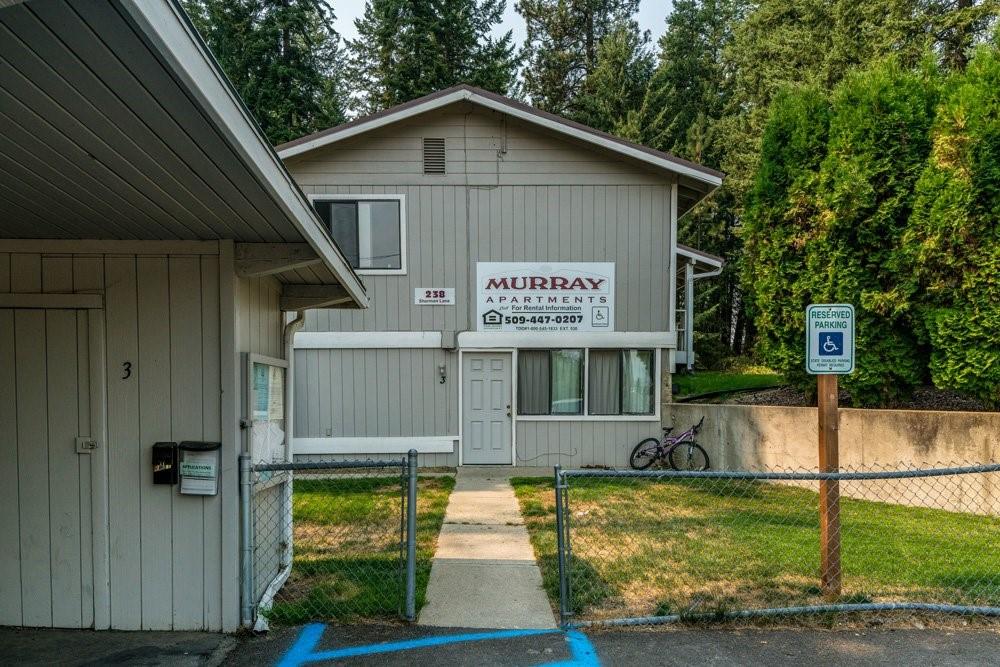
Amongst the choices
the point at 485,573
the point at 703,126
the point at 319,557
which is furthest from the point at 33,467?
the point at 703,126

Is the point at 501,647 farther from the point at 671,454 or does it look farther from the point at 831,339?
the point at 671,454

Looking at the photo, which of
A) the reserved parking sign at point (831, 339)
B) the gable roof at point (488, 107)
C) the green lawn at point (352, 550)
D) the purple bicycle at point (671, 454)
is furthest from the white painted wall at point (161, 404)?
the purple bicycle at point (671, 454)

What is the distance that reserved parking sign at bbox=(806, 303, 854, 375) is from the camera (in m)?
4.47

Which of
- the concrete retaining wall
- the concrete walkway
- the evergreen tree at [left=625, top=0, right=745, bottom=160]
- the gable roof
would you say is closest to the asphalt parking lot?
the concrete walkway

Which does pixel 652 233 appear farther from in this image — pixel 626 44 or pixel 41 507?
pixel 626 44

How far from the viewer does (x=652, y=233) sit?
10406 millimetres

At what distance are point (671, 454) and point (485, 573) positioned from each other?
5822 mm

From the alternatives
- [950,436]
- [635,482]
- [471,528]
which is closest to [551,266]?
[635,482]

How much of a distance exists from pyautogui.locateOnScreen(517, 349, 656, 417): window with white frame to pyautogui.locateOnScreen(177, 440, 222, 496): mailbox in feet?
22.3

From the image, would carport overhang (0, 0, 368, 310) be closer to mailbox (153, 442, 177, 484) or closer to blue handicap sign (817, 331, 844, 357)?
mailbox (153, 442, 177, 484)

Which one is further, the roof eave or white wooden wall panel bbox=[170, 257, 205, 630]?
white wooden wall panel bbox=[170, 257, 205, 630]

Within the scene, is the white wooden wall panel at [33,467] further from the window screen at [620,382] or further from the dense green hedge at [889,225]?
the dense green hedge at [889,225]

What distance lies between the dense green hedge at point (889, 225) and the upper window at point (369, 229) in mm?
A: 5606

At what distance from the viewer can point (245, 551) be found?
13.2ft
